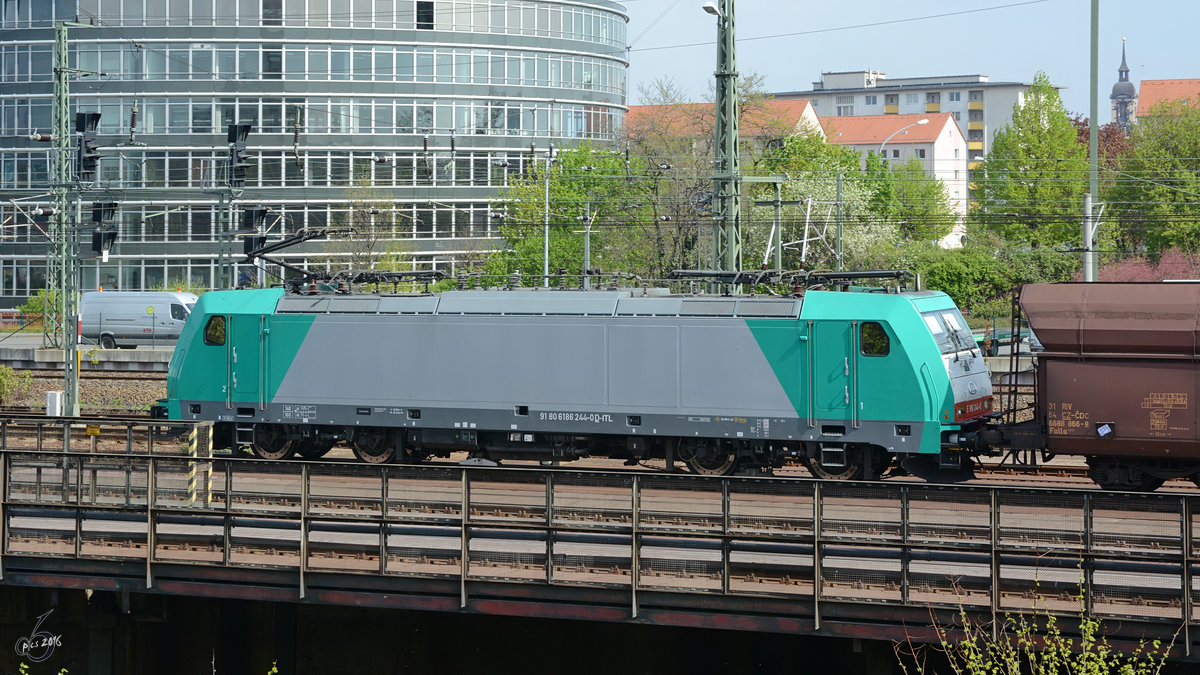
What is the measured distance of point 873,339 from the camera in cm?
1891

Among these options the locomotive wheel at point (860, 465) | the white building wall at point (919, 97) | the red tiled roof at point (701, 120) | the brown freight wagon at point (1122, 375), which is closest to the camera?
the brown freight wagon at point (1122, 375)

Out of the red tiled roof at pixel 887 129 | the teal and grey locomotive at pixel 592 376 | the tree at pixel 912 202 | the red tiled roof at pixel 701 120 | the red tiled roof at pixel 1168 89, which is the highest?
the red tiled roof at pixel 1168 89

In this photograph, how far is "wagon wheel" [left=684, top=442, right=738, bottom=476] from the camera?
20.0 m

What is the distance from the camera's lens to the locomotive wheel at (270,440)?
2267 cm

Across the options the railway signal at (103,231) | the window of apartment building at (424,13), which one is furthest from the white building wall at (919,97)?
the railway signal at (103,231)

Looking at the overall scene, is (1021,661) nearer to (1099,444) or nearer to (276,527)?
(1099,444)

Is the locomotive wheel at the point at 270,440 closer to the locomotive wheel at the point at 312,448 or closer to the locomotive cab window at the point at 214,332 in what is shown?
the locomotive wheel at the point at 312,448

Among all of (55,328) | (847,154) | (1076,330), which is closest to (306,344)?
(1076,330)

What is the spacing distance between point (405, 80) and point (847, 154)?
27157 millimetres

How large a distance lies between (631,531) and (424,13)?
2117 inches

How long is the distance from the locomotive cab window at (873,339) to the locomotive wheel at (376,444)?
27.8 feet

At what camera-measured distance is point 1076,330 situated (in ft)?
57.5

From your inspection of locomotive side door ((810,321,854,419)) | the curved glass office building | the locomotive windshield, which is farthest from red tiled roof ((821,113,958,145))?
locomotive side door ((810,321,854,419))

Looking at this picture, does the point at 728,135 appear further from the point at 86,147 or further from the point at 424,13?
the point at 424,13
